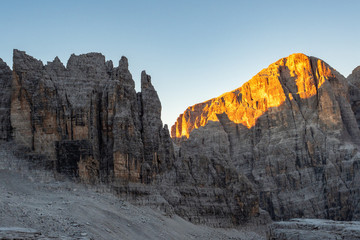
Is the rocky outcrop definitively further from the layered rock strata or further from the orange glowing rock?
the orange glowing rock

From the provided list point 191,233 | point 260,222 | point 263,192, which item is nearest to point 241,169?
point 263,192

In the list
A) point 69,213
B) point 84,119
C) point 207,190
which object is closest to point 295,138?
point 207,190

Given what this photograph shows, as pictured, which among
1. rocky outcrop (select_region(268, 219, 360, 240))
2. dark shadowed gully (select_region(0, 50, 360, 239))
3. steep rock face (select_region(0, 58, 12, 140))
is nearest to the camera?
rocky outcrop (select_region(268, 219, 360, 240))

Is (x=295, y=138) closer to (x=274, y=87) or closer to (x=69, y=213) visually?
(x=274, y=87)

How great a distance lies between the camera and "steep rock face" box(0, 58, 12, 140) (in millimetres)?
54844

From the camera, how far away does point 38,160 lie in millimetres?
52906

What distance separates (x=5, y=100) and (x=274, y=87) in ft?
181

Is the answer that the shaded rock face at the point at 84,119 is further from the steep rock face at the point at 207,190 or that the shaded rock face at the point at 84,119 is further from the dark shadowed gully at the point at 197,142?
the steep rock face at the point at 207,190

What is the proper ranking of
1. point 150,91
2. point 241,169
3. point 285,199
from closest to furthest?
point 150,91 < point 285,199 < point 241,169

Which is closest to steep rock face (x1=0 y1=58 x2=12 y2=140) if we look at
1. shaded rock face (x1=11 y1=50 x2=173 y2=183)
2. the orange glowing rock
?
shaded rock face (x1=11 y1=50 x2=173 y2=183)

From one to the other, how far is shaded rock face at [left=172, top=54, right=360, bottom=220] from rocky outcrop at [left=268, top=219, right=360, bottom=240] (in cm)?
3917

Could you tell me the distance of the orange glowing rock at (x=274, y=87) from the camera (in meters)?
96.5

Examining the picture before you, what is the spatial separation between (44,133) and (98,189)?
27.3ft

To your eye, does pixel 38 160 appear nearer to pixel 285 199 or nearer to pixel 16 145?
pixel 16 145
